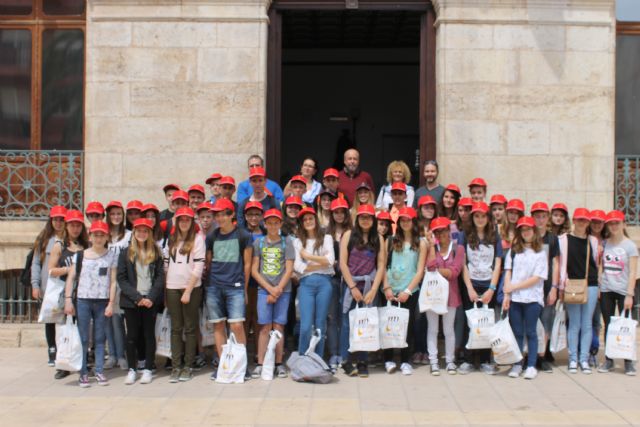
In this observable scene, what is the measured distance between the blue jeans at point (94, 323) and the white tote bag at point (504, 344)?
4.14m

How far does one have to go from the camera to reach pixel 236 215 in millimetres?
9477

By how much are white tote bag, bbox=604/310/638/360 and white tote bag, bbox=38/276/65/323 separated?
598cm

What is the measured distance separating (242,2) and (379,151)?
380 inches

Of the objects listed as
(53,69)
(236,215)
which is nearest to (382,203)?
(236,215)

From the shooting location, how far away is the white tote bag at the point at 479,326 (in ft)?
28.0

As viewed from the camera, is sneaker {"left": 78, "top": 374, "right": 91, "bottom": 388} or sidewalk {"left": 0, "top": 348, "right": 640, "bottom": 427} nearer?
sidewalk {"left": 0, "top": 348, "right": 640, "bottom": 427}

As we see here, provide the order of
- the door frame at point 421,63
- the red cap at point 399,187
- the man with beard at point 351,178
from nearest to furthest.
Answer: the red cap at point 399,187, the man with beard at point 351,178, the door frame at point 421,63

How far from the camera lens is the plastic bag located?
8445mm

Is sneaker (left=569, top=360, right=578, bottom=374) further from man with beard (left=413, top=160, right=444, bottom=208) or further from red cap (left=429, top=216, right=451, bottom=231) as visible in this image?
man with beard (left=413, top=160, right=444, bottom=208)

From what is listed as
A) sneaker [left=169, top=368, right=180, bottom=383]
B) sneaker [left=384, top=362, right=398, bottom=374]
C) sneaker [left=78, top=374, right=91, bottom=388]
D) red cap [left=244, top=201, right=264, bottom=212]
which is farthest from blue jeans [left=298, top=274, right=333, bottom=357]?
sneaker [left=78, top=374, right=91, bottom=388]

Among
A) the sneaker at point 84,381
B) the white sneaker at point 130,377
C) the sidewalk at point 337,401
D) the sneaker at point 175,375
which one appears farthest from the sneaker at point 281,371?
the sneaker at point 84,381

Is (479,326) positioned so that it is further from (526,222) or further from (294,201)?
(294,201)

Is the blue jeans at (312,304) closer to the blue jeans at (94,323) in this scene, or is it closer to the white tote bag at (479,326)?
the white tote bag at (479,326)

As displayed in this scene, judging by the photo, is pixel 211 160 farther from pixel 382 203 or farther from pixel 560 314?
pixel 560 314
